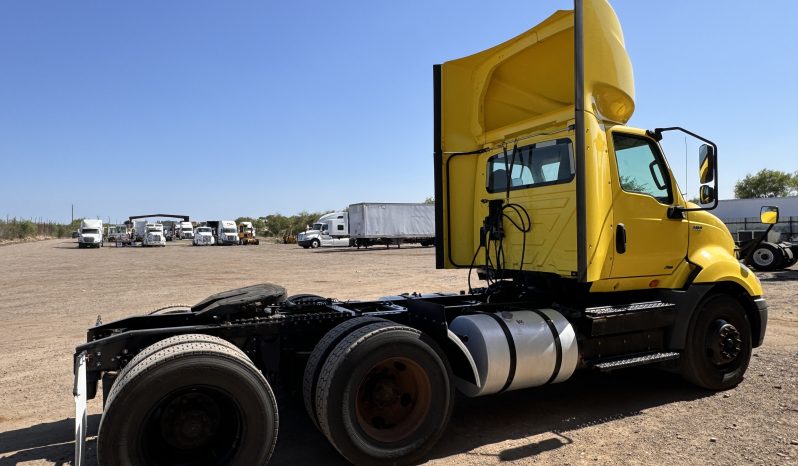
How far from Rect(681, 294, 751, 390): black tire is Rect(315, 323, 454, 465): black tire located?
2.90 m

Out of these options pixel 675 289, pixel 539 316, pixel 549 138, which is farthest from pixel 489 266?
pixel 675 289

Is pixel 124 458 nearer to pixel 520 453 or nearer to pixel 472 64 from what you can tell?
pixel 520 453

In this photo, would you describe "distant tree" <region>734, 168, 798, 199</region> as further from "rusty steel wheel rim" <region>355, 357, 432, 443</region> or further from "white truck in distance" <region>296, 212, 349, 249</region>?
"rusty steel wheel rim" <region>355, 357, 432, 443</region>

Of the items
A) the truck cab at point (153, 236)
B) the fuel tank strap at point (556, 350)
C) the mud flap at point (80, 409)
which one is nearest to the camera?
the mud flap at point (80, 409)

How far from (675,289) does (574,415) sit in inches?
69.5

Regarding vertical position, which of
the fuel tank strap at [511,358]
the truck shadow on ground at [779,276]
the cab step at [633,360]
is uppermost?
the fuel tank strap at [511,358]

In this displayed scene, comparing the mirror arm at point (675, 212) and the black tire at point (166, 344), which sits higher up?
the mirror arm at point (675, 212)

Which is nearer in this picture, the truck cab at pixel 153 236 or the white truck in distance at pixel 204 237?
the truck cab at pixel 153 236

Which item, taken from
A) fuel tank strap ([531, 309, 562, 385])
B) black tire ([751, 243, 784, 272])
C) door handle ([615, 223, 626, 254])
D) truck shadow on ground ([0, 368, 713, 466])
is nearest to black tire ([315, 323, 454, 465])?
truck shadow on ground ([0, 368, 713, 466])

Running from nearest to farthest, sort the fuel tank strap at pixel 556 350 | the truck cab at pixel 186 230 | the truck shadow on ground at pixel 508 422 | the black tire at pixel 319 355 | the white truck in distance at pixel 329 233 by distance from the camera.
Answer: the black tire at pixel 319 355
the truck shadow on ground at pixel 508 422
the fuel tank strap at pixel 556 350
the white truck in distance at pixel 329 233
the truck cab at pixel 186 230

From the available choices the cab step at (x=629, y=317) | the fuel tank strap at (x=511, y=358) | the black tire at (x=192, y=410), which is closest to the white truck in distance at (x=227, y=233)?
the cab step at (x=629, y=317)

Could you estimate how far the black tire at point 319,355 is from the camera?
3564 millimetres

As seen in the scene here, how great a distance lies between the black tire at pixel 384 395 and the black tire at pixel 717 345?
9.53 ft

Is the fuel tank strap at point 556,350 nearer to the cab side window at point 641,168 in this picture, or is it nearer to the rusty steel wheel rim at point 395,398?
the rusty steel wheel rim at point 395,398
